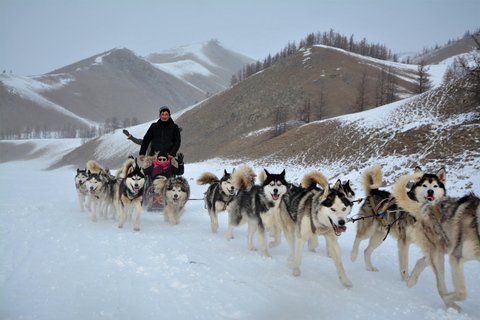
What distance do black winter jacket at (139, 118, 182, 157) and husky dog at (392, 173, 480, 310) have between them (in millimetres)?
6782

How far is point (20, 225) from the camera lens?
6613mm

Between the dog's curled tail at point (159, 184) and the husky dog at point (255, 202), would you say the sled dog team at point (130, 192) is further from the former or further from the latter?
the husky dog at point (255, 202)

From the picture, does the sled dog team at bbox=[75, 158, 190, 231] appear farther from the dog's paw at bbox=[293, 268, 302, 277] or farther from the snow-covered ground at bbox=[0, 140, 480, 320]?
the dog's paw at bbox=[293, 268, 302, 277]

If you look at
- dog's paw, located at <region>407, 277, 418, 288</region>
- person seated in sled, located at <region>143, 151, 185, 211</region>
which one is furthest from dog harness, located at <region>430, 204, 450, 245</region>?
person seated in sled, located at <region>143, 151, 185, 211</region>

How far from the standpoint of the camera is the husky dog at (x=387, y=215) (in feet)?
15.3

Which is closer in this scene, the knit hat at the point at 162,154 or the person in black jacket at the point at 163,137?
the knit hat at the point at 162,154

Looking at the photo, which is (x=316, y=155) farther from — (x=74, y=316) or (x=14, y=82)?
(x=14, y=82)

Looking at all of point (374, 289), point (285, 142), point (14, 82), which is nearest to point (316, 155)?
point (285, 142)

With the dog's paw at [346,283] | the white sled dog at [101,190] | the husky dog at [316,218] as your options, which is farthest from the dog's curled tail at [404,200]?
the white sled dog at [101,190]

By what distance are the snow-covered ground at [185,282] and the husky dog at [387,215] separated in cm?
41

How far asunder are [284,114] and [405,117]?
23644 mm

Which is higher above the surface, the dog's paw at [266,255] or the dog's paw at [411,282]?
the dog's paw at [411,282]

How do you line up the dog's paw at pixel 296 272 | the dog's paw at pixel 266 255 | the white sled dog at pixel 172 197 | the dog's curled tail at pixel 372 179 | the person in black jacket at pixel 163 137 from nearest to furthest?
the dog's paw at pixel 296 272 → the dog's curled tail at pixel 372 179 → the dog's paw at pixel 266 255 → the white sled dog at pixel 172 197 → the person in black jacket at pixel 163 137

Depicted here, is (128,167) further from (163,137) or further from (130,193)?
(163,137)
